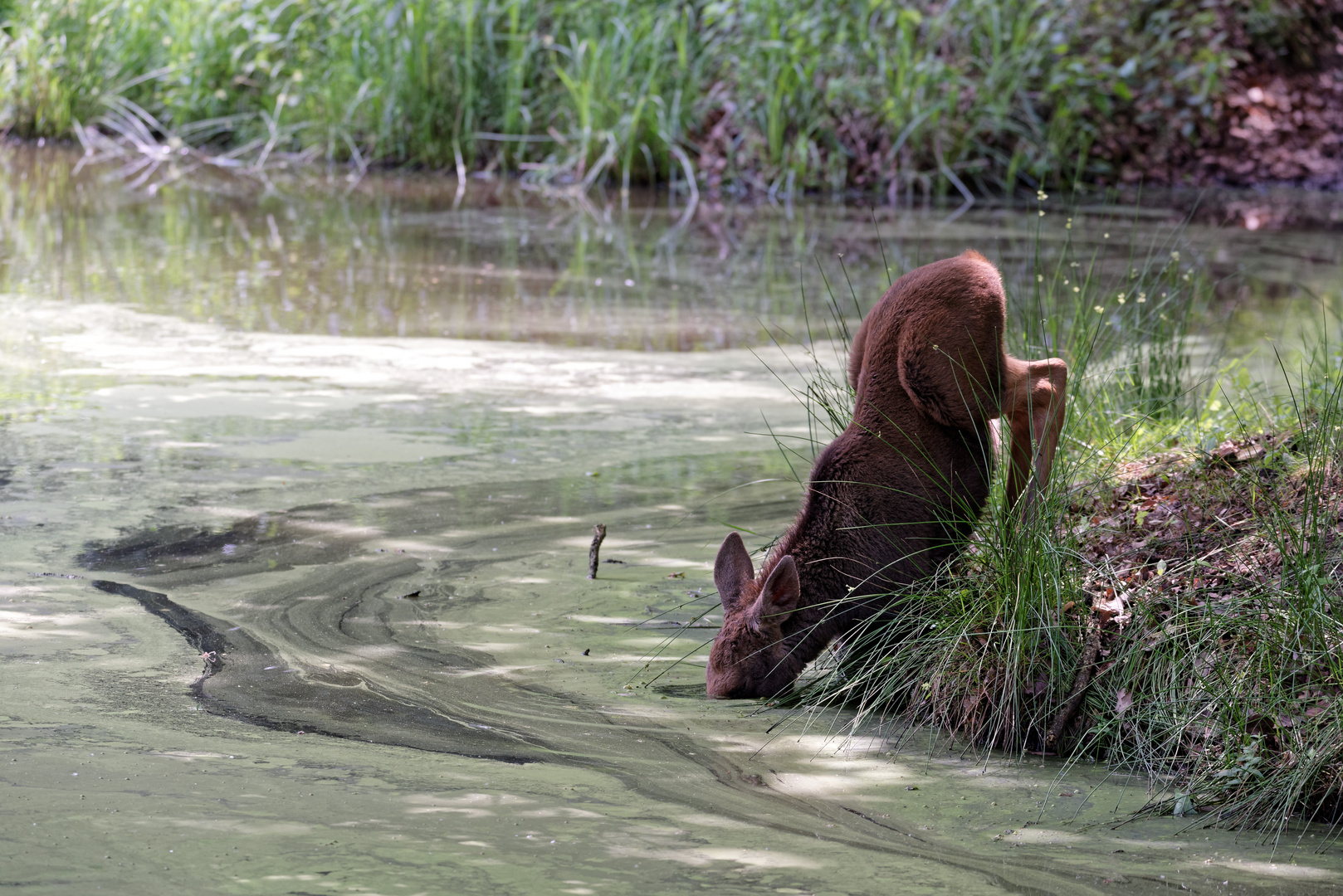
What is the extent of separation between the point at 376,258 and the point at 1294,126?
11949mm

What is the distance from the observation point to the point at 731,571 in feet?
13.4

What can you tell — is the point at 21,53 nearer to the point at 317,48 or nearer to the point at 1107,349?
the point at 317,48

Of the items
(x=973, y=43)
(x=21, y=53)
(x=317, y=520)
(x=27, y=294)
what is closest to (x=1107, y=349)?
(x=317, y=520)

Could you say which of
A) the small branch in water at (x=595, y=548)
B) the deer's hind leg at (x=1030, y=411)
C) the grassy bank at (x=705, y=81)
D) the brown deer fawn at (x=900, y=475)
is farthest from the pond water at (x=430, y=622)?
the grassy bank at (x=705, y=81)

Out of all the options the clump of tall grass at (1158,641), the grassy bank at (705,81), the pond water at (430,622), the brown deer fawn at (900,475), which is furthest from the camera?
the grassy bank at (705,81)

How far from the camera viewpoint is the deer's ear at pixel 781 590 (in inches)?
149

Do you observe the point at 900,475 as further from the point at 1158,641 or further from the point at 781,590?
the point at 1158,641

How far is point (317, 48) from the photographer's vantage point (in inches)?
695

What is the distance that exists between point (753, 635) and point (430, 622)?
113 cm

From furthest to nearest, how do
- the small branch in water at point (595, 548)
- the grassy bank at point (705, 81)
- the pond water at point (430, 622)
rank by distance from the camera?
the grassy bank at point (705, 81), the small branch in water at point (595, 548), the pond water at point (430, 622)

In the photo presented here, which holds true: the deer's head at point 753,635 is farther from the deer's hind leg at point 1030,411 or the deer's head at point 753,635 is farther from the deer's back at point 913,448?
the deer's hind leg at point 1030,411

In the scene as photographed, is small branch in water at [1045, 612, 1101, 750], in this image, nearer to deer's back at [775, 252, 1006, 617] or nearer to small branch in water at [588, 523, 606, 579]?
deer's back at [775, 252, 1006, 617]

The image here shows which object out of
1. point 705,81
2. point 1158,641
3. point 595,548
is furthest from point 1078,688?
point 705,81

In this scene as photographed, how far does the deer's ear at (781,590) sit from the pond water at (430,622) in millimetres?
284
